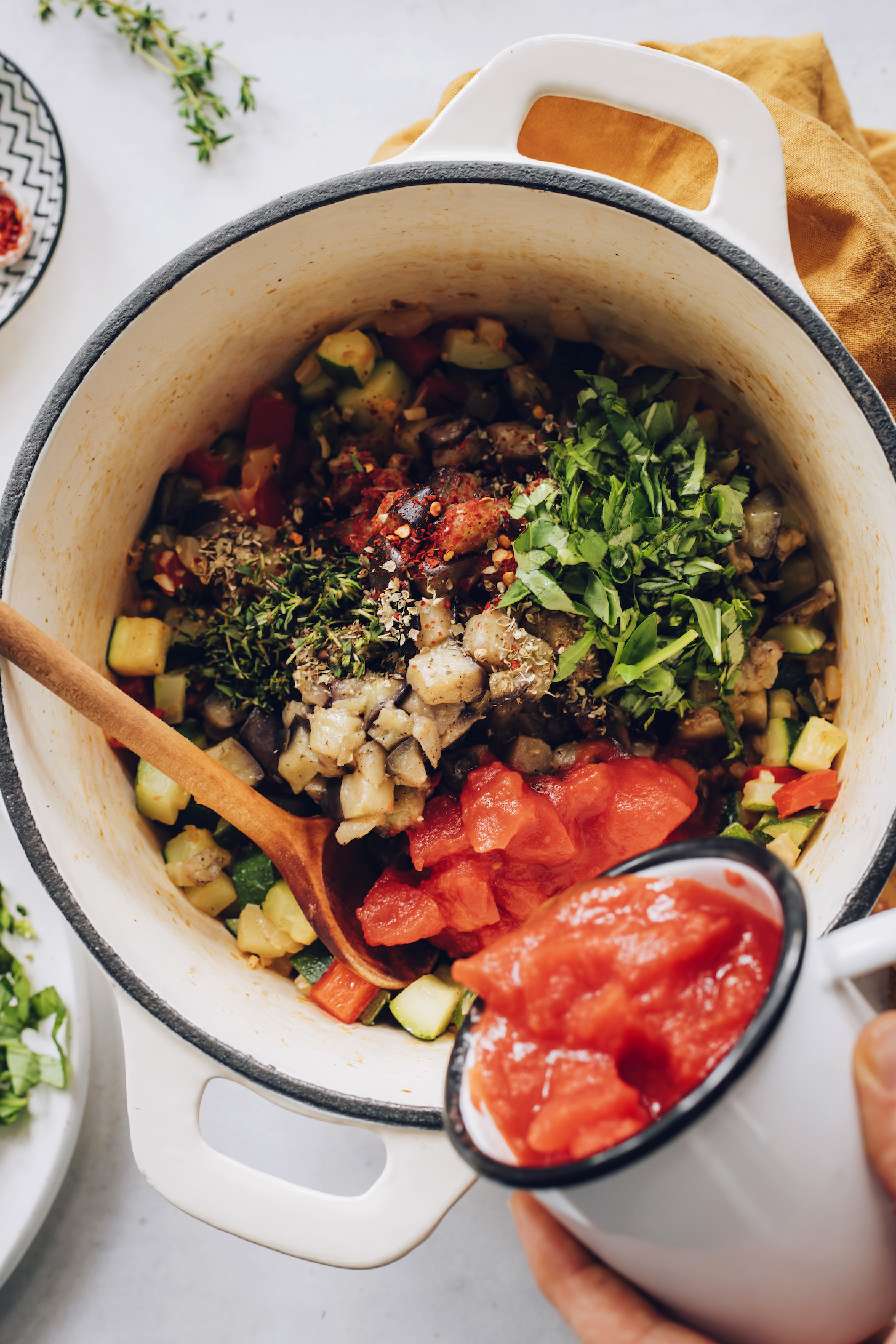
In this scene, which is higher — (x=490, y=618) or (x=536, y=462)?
(x=536, y=462)

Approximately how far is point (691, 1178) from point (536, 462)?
4.68 ft

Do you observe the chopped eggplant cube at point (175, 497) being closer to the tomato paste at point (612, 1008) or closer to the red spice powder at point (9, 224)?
the red spice powder at point (9, 224)

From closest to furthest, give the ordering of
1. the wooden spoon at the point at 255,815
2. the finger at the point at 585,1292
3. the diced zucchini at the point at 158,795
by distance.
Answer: the finger at the point at 585,1292, the wooden spoon at the point at 255,815, the diced zucchini at the point at 158,795

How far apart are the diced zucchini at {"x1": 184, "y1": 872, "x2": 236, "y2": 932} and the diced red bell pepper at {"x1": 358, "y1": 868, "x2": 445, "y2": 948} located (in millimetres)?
328

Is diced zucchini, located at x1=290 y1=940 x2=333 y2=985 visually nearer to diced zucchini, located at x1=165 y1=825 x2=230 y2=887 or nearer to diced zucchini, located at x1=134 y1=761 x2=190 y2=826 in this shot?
diced zucchini, located at x1=165 y1=825 x2=230 y2=887

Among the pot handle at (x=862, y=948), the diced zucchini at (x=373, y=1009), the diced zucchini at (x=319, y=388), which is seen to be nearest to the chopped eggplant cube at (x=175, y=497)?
the diced zucchini at (x=319, y=388)

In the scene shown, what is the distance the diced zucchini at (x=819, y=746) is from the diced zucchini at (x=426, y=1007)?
34.9 inches

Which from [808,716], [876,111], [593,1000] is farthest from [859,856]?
[876,111]

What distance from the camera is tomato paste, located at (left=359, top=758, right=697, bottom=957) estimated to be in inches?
70.7

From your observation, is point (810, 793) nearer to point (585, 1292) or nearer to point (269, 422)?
point (585, 1292)

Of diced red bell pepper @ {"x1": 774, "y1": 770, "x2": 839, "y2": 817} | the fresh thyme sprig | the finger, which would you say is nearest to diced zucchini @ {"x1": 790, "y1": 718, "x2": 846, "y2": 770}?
diced red bell pepper @ {"x1": 774, "y1": 770, "x2": 839, "y2": 817}

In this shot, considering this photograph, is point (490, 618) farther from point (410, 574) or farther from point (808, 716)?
point (808, 716)

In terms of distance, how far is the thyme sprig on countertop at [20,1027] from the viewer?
221cm

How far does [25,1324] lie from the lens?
92.5 inches
